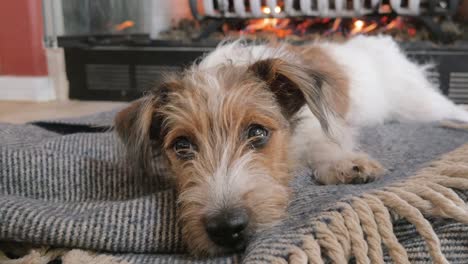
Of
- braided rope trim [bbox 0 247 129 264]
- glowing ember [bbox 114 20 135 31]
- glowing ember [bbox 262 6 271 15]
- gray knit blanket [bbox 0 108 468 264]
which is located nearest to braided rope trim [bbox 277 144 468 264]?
gray knit blanket [bbox 0 108 468 264]

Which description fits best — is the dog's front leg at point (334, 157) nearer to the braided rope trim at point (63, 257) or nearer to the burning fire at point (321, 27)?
the braided rope trim at point (63, 257)

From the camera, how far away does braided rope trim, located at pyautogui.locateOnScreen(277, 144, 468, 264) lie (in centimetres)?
103

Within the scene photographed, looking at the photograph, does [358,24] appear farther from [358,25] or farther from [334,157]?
[334,157]

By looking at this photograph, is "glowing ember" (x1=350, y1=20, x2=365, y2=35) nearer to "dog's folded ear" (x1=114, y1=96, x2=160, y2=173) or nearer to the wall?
the wall

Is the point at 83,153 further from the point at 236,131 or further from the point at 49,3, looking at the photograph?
the point at 49,3

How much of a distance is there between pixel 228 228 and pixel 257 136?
16.7 inches

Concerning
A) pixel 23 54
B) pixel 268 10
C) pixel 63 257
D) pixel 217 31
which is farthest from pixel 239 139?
pixel 23 54

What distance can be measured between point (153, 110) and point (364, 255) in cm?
86

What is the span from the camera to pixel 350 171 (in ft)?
5.34

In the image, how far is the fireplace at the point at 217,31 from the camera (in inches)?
152

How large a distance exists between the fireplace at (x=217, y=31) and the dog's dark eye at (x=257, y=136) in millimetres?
2477

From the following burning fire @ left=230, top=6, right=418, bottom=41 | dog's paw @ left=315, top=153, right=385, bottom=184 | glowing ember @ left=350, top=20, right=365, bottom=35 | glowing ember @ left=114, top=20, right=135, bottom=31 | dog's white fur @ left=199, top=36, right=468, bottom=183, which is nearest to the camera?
dog's paw @ left=315, top=153, right=385, bottom=184

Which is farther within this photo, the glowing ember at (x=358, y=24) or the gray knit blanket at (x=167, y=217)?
the glowing ember at (x=358, y=24)

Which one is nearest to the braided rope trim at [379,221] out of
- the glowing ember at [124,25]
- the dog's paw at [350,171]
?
the dog's paw at [350,171]
